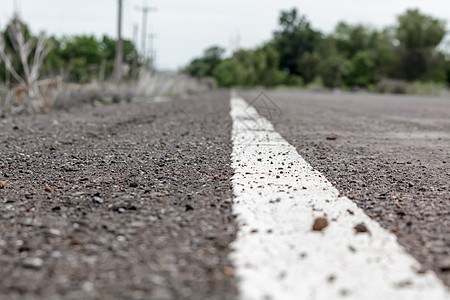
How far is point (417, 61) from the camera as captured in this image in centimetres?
5528

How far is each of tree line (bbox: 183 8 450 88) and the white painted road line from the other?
44808 millimetres

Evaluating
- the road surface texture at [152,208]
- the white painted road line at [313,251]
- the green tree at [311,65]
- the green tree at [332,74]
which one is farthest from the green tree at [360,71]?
the white painted road line at [313,251]

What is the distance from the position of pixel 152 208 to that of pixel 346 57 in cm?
7062

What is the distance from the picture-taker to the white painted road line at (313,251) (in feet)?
3.22

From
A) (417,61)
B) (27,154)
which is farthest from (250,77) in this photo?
(27,154)

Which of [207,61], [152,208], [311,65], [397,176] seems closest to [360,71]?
[311,65]

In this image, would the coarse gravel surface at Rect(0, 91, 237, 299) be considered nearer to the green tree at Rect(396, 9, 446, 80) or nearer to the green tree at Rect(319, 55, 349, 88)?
the green tree at Rect(319, 55, 349, 88)

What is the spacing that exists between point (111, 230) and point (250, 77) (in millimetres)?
45630

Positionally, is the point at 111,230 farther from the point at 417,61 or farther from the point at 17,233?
the point at 417,61

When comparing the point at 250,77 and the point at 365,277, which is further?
the point at 250,77

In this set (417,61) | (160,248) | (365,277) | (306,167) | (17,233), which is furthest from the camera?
(417,61)

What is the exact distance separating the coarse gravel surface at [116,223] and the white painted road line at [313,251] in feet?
0.22

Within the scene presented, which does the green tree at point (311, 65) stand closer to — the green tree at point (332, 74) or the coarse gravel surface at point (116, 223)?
the green tree at point (332, 74)

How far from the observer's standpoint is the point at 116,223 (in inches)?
55.0
